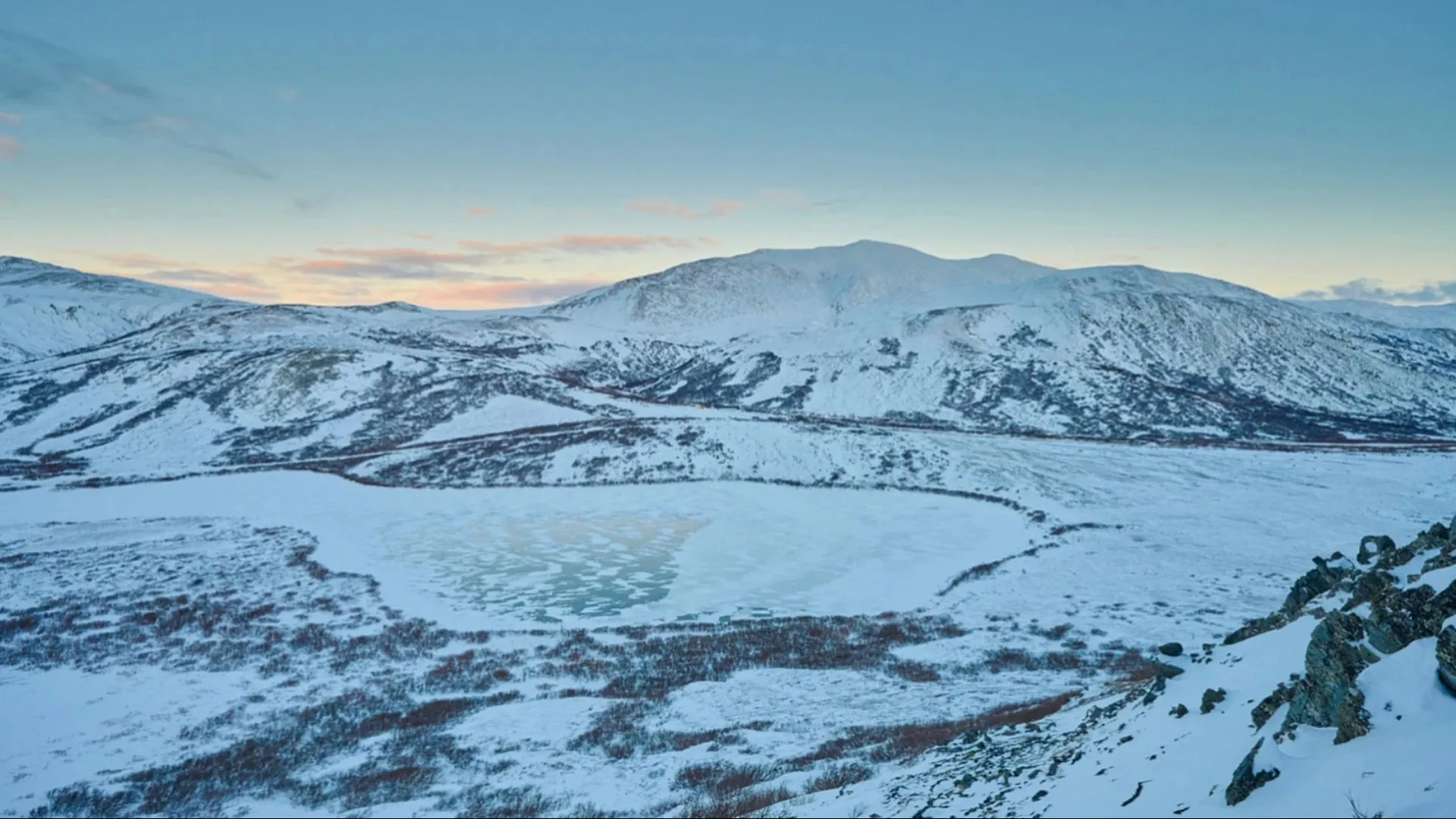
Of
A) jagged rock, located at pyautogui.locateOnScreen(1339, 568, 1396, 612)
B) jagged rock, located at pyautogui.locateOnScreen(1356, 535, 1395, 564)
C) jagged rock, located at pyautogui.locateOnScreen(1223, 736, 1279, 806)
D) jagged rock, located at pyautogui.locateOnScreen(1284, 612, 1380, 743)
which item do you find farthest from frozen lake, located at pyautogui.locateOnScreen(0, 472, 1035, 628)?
jagged rock, located at pyautogui.locateOnScreen(1223, 736, 1279, 806)

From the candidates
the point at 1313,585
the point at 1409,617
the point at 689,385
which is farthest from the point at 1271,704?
the point at 689,385

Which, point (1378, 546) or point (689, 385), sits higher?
point (689, 385)

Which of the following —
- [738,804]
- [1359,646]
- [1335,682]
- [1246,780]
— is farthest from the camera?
[738,804]

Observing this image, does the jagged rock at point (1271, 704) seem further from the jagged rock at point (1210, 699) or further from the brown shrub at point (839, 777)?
the brown shrub at point (839, 777)

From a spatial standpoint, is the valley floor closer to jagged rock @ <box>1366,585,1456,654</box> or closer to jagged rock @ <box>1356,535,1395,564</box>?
jagged rock @ <box>1366,585,1456,654</box>

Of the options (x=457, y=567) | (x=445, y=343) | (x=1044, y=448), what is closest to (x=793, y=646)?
(x=457, y=567)

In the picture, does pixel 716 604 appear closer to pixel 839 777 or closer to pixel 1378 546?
pixel 839 777

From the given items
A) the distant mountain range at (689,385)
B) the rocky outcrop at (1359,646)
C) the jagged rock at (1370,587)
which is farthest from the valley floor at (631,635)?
the distant mountain range at (689,385)
